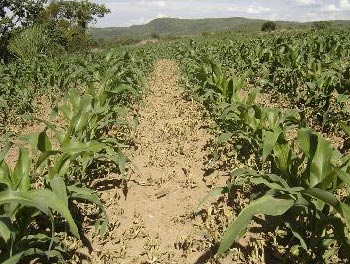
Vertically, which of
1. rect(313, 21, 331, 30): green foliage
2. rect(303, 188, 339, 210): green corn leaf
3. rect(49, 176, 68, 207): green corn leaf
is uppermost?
rect(313, 21, 331, 30): green foliage

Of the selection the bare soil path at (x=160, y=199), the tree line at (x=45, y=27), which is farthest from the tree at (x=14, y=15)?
the bare soil path at (x=160, y=199)

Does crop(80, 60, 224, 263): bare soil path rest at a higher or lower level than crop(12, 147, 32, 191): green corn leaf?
lower

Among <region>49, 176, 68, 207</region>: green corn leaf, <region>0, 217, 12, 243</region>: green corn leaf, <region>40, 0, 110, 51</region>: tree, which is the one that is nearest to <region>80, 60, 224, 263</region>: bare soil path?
<region>49, 176, 68, 207</region>: green corn leaf

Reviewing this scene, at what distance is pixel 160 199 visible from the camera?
3471 millimetres

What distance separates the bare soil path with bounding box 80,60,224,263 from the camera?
8.87 feet

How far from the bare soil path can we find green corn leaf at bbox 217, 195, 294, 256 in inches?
35.0

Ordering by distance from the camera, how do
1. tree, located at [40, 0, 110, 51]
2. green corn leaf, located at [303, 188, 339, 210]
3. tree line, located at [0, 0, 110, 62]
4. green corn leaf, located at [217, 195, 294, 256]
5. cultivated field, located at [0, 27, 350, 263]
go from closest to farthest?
green corn leaf, located at [217, 195, 294, 256]
green corn leaf, located at [303, 188, 339, 210]
cultivated field, located at [0, 27, 350, 263]
tree line, located at [0, 0, 110, 62]
tree, located at [40, 0, 110, 51]

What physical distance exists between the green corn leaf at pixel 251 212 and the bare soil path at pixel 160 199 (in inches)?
35.0

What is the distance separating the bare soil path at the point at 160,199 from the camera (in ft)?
8.87

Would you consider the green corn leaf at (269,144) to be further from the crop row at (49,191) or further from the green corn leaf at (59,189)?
the green corn leaf at (59,189)

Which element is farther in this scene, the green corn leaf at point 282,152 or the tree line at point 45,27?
the tree line at point 45,27

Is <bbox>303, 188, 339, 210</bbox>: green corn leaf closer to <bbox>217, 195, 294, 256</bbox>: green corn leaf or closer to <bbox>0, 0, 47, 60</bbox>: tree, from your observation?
<bbox>217, 195, 294, 256</bbox>: green corn leaf

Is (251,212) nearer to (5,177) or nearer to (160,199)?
(5,177)

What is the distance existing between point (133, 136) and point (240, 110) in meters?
1.70
